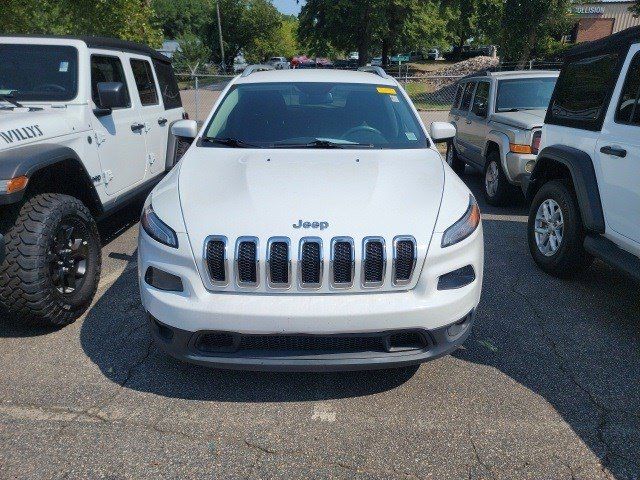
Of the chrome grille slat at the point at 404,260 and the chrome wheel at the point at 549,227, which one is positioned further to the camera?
the chrome wheel at the point at 549,227

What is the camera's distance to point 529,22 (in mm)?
21203

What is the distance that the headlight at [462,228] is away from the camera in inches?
106

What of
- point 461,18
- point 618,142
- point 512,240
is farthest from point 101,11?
point 461,18

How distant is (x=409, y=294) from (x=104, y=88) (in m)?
3.00

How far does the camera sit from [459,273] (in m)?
2.74

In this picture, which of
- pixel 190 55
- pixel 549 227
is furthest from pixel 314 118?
pixel 190 55

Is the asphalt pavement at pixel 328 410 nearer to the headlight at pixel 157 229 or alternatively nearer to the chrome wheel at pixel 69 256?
the chrome wheel at pixel 69 256

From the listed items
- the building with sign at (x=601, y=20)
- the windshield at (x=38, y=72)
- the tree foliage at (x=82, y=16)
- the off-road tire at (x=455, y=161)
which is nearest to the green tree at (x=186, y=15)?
the building with sign at (x=601, y=20)

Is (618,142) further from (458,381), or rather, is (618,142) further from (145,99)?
(145,99)

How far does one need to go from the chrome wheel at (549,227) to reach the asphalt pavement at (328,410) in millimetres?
923

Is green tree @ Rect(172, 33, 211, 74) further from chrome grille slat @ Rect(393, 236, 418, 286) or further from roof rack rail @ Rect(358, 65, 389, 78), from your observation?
chrome grille slat @ Rect(393, 236, 418, 286)

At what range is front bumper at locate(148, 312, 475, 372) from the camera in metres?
2.55

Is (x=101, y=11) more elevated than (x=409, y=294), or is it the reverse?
(x=101, y=11)

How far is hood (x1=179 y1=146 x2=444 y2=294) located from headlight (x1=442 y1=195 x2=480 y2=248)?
0.10 meters
